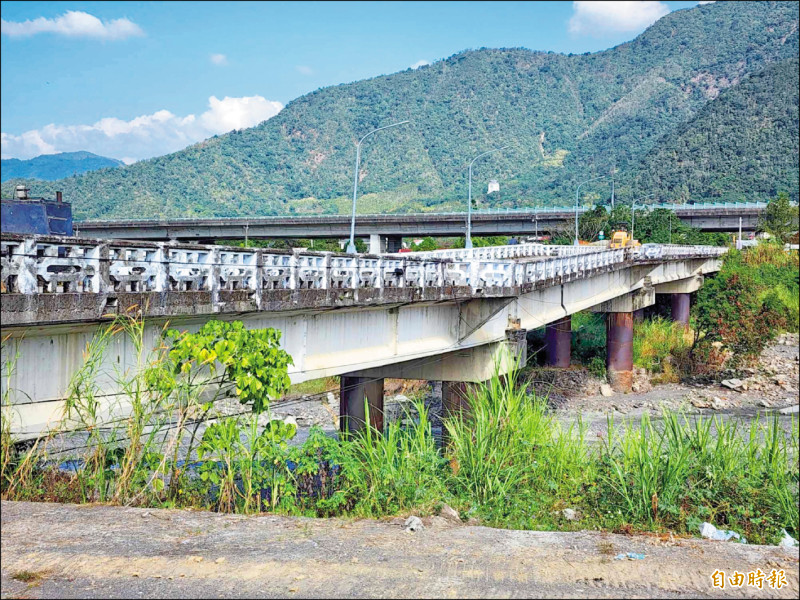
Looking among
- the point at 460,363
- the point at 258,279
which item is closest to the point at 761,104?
the point at 460,363

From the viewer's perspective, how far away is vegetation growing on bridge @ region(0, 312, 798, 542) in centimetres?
998

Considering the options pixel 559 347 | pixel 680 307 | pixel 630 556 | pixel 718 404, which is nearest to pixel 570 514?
pixel 630 556

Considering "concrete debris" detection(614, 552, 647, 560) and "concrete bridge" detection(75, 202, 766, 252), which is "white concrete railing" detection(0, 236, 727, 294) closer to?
"concrete debris" detection(614, 552, 647, 560)

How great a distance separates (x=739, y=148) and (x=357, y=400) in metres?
132

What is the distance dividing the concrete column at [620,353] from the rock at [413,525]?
29421mm

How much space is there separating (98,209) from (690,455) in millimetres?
157160

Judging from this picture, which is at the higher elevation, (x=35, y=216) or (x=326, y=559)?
(x=35, y=216)

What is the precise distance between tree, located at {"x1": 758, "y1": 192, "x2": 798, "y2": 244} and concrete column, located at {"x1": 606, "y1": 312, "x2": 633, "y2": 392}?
37191 mm

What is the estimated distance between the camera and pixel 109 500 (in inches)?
384

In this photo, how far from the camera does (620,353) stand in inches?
1491

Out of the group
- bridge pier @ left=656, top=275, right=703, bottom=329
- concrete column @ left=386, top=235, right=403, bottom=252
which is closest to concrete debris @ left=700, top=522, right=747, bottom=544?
bridge pier @ left=656, top=275, right=703, bottom=329

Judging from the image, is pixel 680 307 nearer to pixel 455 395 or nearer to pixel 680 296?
pixel 680 296

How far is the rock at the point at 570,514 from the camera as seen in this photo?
11008 mm

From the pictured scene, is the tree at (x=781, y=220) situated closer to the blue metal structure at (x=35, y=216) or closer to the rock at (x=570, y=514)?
the rock at (x=570, y=514)
